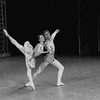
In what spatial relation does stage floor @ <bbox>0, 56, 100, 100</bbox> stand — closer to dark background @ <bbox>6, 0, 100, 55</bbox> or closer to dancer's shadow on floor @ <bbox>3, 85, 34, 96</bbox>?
dancer's shadow on floor @ <bbox>3, 85, 34, 96</bbox>

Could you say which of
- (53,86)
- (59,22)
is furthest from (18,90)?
(59,22)

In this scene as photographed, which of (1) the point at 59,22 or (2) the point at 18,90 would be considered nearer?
(2) the point at 18,90

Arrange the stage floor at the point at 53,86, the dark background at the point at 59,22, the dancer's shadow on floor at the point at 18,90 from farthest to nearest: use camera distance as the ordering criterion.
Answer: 1. the dark background at the point at 59,22
2. the dancer's shadow on floor at the point at 18,90
3. the stage floor at the point at 53,86

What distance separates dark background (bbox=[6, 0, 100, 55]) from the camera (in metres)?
13.4

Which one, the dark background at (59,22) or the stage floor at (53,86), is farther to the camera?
the dark background at (59,22)

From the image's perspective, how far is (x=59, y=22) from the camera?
1455 centimetres

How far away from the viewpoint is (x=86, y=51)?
535 inches

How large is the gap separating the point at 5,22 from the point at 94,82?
7498 millimetres

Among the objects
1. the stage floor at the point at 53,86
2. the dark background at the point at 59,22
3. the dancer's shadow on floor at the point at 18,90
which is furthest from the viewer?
the dark background at the point at 59,22

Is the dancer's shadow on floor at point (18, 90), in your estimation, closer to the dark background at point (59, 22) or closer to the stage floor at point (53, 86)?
the stage floor at point (53, 86)

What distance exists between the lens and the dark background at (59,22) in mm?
13445

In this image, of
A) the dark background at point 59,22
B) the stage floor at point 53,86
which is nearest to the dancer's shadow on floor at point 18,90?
the stage floor at point 53,86

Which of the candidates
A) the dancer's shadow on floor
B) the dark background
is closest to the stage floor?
the dancer's shadow on floor

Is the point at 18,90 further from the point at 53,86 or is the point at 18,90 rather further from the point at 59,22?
the point at 59,22
